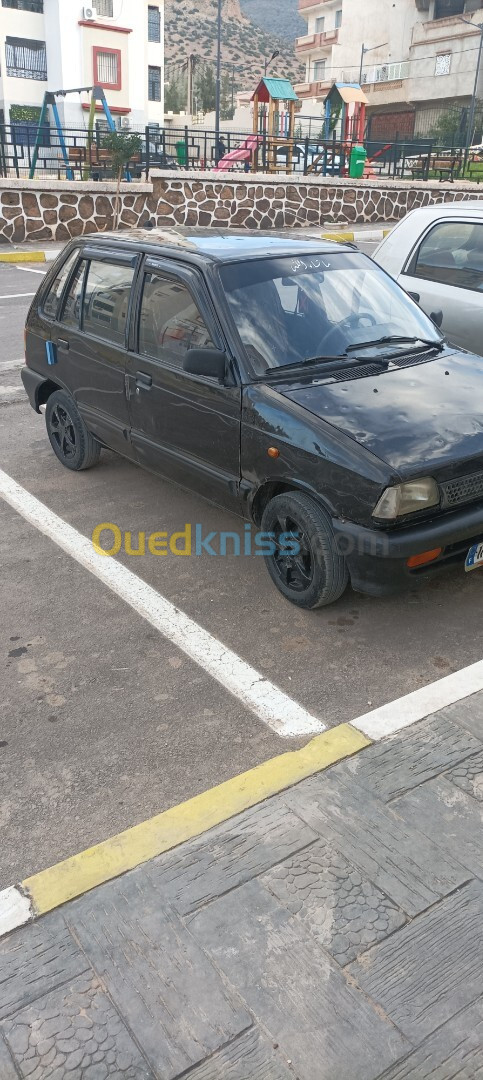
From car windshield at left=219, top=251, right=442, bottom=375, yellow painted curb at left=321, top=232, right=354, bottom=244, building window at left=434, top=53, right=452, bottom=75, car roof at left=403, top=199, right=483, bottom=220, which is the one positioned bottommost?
yellow painted curb at left=321, top=232, right=354, bottom=244

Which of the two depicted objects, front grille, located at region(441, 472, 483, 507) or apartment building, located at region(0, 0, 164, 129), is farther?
apartment building, located at region(0, 0, 164, 129)

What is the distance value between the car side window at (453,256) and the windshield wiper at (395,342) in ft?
6.51

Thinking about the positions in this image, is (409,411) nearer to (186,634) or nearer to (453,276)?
(186,634)

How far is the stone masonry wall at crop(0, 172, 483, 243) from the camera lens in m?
18.9

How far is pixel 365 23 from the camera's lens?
60219 mm

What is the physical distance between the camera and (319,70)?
68.1 m

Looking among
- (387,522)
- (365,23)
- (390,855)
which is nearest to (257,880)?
(390,855)

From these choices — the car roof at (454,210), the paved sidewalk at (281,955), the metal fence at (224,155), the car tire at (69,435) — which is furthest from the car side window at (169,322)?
the metal fence at (224,155)

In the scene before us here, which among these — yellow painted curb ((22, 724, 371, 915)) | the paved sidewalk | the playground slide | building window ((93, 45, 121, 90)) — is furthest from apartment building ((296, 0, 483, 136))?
the paved sidewalk

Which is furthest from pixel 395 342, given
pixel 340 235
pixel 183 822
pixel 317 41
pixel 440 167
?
pixel 317 41

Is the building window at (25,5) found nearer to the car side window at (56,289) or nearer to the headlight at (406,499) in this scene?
the car side window at (56,289)

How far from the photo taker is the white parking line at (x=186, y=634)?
3.52 m

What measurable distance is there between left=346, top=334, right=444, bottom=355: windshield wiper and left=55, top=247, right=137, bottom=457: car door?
1516 mm

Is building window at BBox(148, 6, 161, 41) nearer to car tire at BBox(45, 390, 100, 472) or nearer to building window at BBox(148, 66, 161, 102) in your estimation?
building window at BBox(148, 66, 161, 102)
